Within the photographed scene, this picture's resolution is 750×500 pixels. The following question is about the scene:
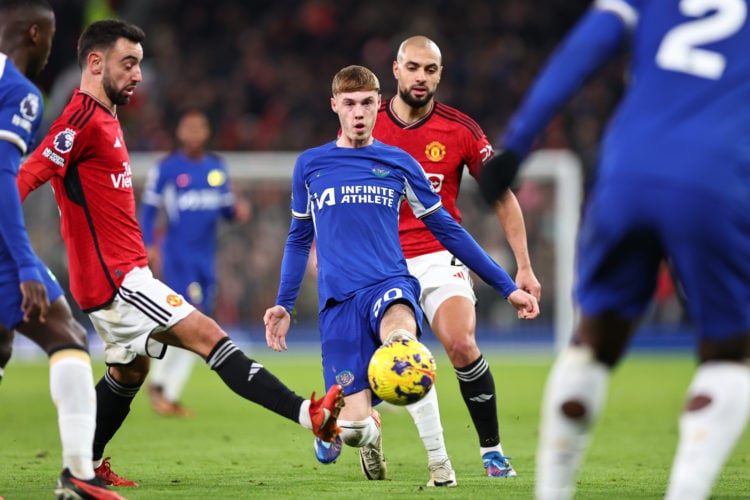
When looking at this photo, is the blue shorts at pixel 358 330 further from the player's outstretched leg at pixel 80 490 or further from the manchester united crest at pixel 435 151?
the player's outstretched leg at pixel 80 490

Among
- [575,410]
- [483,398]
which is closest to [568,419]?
[575,410]

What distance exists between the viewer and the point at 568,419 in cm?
387

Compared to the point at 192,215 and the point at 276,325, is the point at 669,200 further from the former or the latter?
the point at 192,215

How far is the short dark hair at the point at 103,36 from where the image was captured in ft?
19.5

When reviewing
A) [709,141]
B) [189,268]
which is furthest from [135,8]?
[709,141]

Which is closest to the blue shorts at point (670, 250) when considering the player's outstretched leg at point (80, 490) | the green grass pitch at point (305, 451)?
the green grass pitch at point (305, 451)

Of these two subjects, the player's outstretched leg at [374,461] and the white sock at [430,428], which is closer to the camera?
the white sock at [430,428]

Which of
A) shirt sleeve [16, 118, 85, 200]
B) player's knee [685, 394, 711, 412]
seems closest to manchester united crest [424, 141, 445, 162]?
shirt sleeve [16, 118, 85, 200]

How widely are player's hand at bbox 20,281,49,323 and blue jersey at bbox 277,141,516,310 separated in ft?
6.27

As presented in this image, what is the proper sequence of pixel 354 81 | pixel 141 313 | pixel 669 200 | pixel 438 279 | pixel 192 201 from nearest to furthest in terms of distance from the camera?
pixel 669 200 → pixel 141 313 → pixel 354 81 → pixel 438 279 → pixel 192 201

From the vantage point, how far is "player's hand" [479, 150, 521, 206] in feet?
12.6

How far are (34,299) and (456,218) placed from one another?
3152mm

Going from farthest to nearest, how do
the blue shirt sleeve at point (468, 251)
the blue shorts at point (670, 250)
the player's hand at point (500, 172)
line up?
the blue shirt sleeve at point (468, 251) → the player's hand at point (500, 172) → the blue shorts at point (670, 250)

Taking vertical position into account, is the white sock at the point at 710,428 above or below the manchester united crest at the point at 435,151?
below
